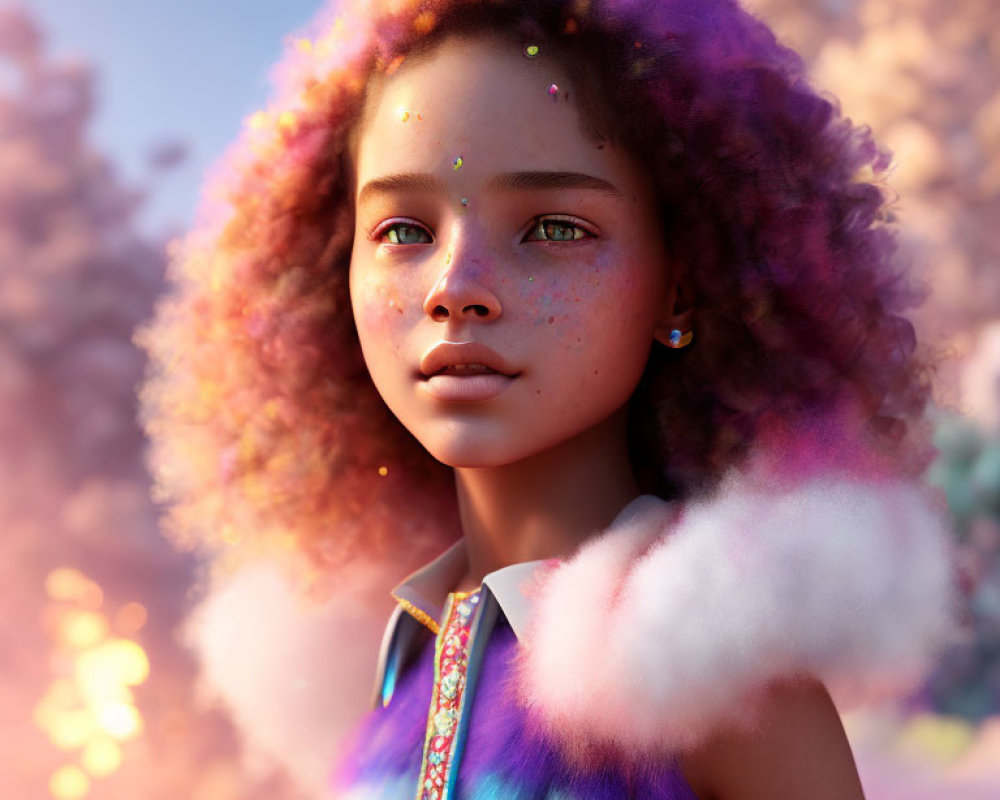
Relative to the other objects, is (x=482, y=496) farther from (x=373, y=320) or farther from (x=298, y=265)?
(x=298, y=265)

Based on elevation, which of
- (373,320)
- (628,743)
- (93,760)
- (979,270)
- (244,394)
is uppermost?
(979,270)

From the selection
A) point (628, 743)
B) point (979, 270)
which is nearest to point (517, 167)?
point (628, 743)

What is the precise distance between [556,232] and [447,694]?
23.3 inches

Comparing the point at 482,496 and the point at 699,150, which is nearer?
the point at 699,150

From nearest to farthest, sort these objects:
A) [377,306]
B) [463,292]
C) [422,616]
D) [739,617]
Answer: [739,617] → [463,292] → [377,306] → [422,616]

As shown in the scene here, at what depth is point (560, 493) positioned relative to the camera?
1.41 metres

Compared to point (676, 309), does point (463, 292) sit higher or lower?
lower

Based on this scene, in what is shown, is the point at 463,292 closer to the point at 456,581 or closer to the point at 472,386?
the point at 472,386

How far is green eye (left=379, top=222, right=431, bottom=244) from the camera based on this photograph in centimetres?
136

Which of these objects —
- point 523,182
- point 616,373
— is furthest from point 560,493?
point 523,182

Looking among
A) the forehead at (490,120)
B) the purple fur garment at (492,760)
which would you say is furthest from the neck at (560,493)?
the forehead at (490,120)

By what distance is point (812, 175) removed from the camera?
136cm

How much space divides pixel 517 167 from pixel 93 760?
190 centimetres

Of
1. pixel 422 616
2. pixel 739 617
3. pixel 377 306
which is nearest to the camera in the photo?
pixel 739 617
